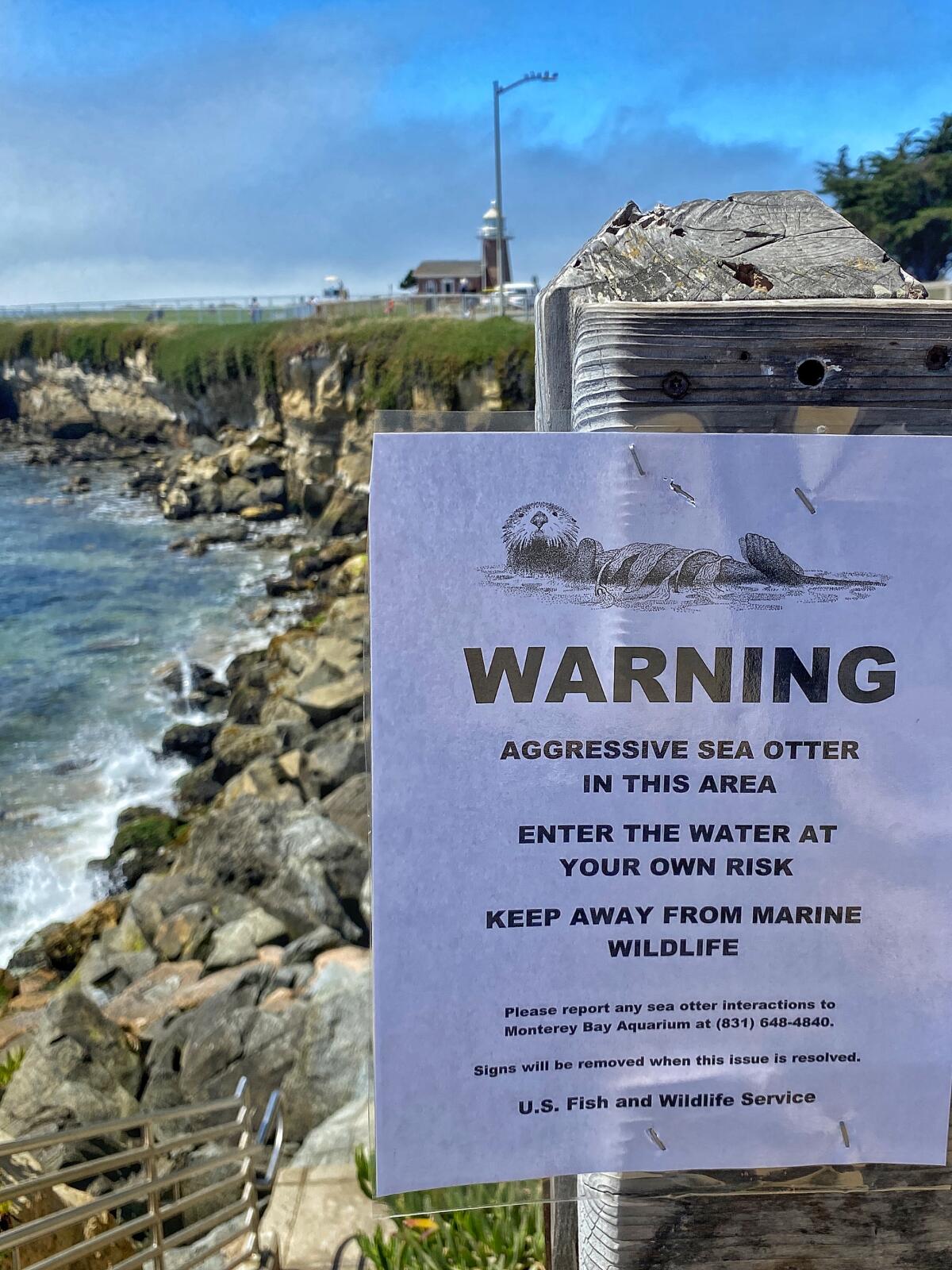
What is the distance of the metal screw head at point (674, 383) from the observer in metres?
1.49

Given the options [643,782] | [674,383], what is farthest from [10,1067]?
[674,383]

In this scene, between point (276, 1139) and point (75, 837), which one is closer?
point (276, 1139)

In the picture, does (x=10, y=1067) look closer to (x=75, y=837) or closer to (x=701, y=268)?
(x=701, y=268)

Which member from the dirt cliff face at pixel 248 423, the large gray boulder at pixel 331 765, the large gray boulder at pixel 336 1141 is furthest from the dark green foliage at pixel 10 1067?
the dirt cliff face at pixel 248 423

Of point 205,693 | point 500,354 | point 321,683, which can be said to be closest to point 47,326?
point 500,354

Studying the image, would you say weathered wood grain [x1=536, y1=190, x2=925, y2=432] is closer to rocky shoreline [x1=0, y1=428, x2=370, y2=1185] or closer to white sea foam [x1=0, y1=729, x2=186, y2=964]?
rocky shoreline [x1=0, y1=428, x2=370, y2=1185]

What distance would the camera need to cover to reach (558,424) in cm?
153

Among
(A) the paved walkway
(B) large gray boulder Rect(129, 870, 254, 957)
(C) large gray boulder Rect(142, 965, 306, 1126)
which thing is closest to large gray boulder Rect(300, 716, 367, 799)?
(B) large gray boulder Rect(129, 870, 254, 957)

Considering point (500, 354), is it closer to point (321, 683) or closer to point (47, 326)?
point (321, 683)

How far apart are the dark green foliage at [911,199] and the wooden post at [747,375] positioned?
3835 cm

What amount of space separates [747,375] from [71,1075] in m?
6.14

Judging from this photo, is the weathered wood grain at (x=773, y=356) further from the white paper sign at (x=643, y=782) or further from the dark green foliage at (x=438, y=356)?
the dark green foliage at (x=438, y=356)

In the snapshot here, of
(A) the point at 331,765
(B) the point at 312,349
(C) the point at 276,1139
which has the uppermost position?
(B) the point at 312,349

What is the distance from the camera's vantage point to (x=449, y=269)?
67.6m
